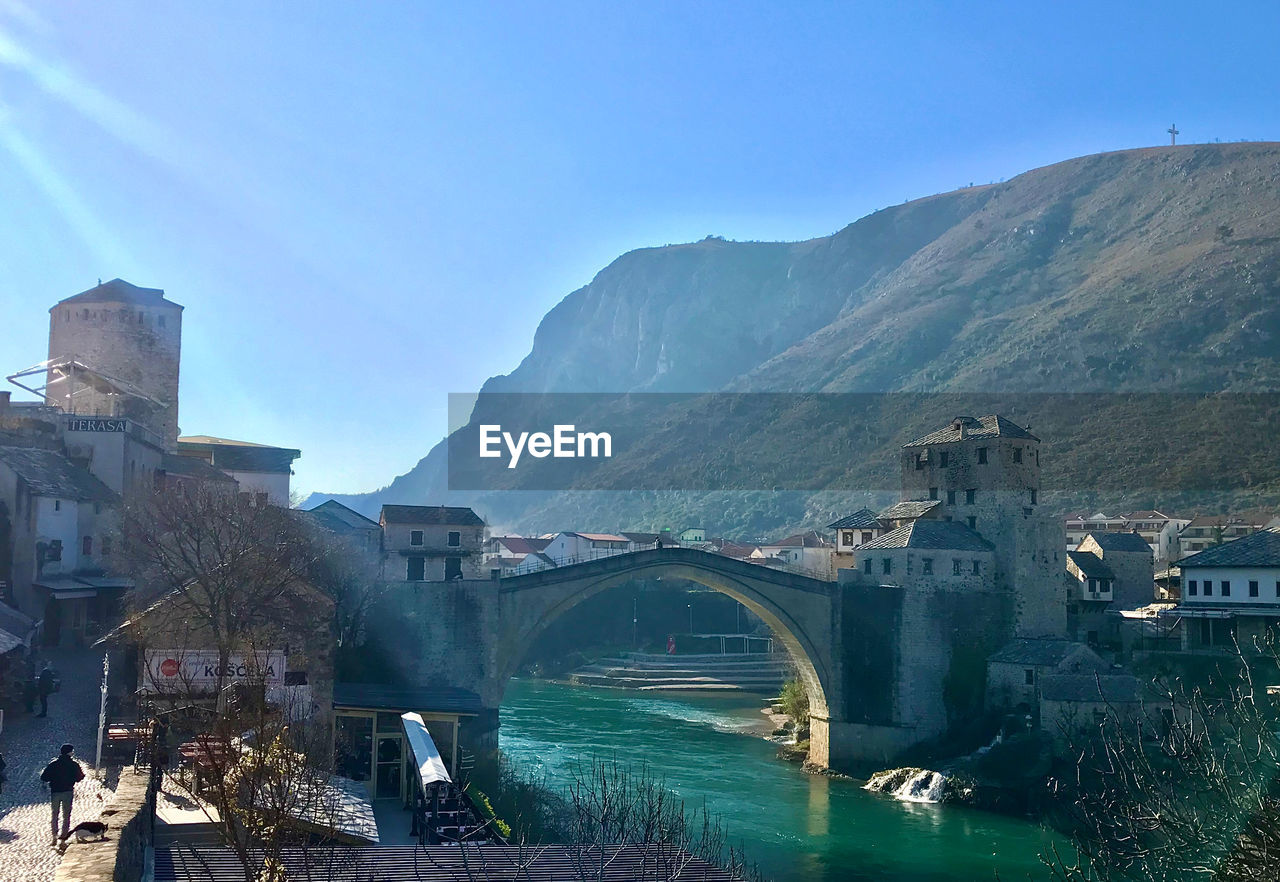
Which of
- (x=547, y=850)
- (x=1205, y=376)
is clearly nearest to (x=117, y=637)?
(x=547, y=850)

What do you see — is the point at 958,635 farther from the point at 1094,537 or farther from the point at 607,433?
the point at 607,433

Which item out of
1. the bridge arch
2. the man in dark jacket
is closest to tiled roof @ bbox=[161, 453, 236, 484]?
the bridge arch

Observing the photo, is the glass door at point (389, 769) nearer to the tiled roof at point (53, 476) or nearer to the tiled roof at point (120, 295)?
the tiled roof at point (53, 476)

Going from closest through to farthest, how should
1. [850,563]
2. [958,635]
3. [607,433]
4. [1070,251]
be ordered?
[958,635], [850,563], [1070,251], [607,433]

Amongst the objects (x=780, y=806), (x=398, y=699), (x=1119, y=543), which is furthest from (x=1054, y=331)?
(x=398, y=699)

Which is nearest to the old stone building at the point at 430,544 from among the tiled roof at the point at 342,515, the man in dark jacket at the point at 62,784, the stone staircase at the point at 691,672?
the tiled roof at the point at 342,515
